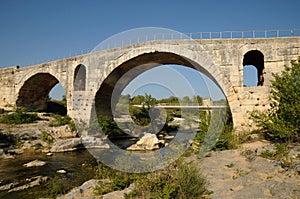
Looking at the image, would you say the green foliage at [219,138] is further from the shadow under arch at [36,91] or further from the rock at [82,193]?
the shadow under arch at [36,91]

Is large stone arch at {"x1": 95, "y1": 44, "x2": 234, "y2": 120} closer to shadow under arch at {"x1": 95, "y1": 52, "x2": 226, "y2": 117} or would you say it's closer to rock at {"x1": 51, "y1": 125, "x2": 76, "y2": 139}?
shadow under arch at {"x1": 95, "y1": 52, "x2": 226, "y2": 117}

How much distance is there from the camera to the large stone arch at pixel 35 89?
23.2m

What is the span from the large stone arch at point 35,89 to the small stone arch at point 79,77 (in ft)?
11.8

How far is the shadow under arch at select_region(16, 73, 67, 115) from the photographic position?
23578 millimetres

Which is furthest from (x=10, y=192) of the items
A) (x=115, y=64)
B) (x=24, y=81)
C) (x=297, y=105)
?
(x=24, y=81)

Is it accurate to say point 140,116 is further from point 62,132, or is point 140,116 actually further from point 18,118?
point 18,118

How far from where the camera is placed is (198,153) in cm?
867

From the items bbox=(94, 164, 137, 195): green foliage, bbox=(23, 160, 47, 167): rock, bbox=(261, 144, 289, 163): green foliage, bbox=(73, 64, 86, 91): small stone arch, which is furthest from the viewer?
bbox=(73, 64, 86, 91): small stone arch

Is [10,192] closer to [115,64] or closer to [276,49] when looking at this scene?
[115,64]

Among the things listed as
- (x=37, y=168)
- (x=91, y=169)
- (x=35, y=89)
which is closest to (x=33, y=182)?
(x=91, y=169)

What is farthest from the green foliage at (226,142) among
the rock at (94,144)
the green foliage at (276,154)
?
the rock at (94,144)

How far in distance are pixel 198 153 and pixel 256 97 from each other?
624 cm

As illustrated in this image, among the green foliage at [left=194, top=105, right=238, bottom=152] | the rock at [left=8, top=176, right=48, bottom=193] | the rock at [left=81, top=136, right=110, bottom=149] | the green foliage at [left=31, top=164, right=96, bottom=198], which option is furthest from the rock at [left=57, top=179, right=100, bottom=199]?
the rock at [left=81, top=136, right=110, bottom=149]

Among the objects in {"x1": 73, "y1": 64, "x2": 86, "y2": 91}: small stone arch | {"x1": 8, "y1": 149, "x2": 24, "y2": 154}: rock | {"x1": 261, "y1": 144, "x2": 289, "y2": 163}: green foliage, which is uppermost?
{"x1": 73, "y1": 64, "x2": 86, "y2": 91}: small stone arch
